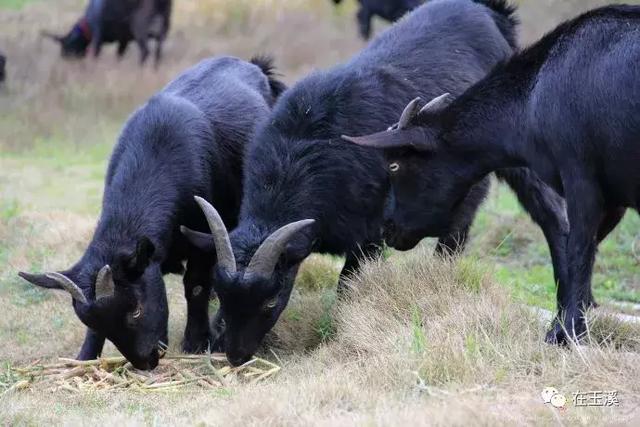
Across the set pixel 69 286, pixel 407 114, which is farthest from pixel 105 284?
pixel 407 114

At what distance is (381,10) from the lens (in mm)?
19469

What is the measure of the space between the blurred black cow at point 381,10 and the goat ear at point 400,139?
11.6 meters

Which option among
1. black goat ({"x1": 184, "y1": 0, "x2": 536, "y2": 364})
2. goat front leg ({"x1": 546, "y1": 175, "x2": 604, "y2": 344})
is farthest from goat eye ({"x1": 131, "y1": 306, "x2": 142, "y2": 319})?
goat front leg ({"x1": 546, "y1": 175, "x2": 604, "y2": 344})

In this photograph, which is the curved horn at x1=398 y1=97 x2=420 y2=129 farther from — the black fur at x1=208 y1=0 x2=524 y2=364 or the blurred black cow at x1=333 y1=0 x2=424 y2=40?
the blurred black cow at x1=333 y1=0 x2=424 y2=40

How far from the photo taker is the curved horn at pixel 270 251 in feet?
21.5

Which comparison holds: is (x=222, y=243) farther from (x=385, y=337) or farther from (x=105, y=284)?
(x=385, y=337)

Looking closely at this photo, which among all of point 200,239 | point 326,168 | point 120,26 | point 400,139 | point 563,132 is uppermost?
point 563,132

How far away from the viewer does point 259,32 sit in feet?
72.7

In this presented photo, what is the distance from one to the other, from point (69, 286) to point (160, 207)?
3.28ft

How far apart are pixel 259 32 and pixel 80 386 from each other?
1618 centimetres

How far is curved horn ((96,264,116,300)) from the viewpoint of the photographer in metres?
6.47

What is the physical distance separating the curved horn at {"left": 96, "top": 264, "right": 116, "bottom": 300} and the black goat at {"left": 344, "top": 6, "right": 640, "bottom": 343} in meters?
1.82

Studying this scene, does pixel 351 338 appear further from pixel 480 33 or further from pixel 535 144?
pixel 480 33

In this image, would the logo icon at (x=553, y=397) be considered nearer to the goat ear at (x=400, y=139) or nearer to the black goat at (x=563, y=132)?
the black goat at (x=563, y=132)
